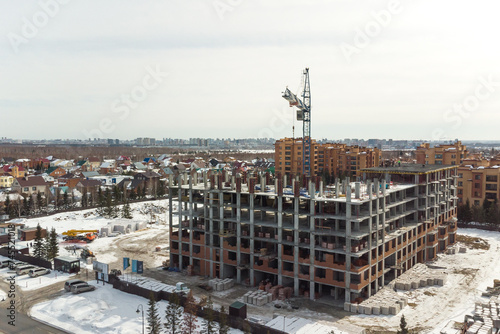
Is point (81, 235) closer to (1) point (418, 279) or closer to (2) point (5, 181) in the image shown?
(1) point (418, 279)

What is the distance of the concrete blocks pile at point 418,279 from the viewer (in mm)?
42375

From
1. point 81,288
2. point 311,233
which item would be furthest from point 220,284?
point 81,288

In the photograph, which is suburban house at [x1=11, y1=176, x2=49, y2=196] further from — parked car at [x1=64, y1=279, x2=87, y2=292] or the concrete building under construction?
the concrete building under construction

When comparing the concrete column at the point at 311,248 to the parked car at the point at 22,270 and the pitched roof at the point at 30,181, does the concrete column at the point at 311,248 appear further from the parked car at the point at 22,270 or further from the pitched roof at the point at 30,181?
the pitched roof at the point at 30,181

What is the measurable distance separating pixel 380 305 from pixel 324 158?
3742 inches

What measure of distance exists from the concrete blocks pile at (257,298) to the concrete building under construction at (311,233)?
122 inches

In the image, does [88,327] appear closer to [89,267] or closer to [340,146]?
[89,267]

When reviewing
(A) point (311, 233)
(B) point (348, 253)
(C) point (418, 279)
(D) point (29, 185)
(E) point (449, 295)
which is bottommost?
(E) point (449, 295)

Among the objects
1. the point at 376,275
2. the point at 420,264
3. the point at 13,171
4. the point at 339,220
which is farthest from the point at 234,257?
the point at 13,171

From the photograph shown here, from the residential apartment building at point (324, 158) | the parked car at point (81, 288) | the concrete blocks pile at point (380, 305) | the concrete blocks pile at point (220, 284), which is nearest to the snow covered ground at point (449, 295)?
the concrete blocks pile at point (380, 305)

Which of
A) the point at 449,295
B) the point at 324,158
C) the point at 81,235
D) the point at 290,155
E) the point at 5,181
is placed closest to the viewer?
the point at 449,295

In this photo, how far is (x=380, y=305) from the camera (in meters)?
36.2

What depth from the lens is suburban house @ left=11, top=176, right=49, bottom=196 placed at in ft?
330

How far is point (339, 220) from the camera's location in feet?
134
